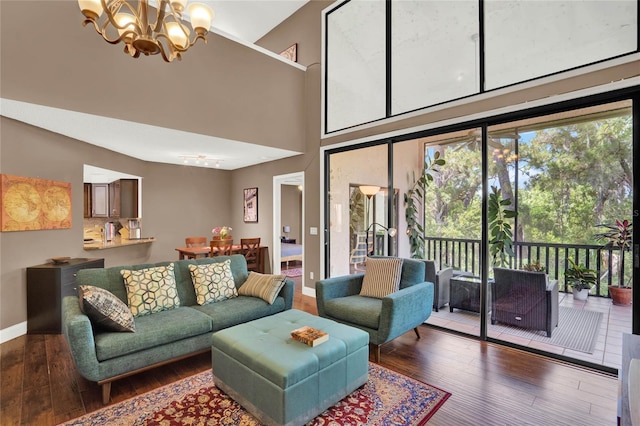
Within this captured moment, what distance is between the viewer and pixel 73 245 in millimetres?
4410

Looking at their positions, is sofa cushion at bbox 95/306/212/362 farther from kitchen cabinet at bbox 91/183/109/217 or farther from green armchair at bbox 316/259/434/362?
kitchen cabinet at bbox 91/183/109/217

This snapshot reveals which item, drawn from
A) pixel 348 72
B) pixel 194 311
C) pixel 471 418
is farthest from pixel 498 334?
pixel 348 72

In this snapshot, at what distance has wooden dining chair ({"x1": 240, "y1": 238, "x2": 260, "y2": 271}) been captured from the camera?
5837mm

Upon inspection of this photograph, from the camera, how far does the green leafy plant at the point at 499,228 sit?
334cm

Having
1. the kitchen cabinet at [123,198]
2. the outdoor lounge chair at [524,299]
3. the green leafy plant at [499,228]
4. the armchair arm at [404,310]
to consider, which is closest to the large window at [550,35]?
the green leafy plant at [499,228]

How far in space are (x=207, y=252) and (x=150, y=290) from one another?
2688 millimetres

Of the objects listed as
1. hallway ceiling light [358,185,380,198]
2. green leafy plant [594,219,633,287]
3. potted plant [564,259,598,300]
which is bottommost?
potted plant [564,259,598,300]

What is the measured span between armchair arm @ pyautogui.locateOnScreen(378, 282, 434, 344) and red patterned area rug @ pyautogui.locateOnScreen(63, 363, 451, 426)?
1.47 ft

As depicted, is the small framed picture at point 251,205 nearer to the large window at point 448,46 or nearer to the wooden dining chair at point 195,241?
the wooden dining chair at point 195,241

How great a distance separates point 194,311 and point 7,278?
2.40 meters

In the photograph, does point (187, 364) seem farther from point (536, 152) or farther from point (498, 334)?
point (536, 152)

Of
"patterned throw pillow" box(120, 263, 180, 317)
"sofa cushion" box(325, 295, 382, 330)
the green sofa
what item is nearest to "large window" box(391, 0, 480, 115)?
"sofa cushion" box(325, 295, 382, 330)

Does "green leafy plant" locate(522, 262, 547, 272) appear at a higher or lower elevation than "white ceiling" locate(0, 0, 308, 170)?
lower

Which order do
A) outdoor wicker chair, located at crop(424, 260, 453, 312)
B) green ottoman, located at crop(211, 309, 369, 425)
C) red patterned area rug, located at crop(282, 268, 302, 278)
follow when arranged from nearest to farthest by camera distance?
green ottoman, located at crop(211, 309, 369, 425) < outdoor wicker chair, located at crop(424, 260, 453, 312) < red patterned area rug, located at crop(282, 268, 302, 278)
